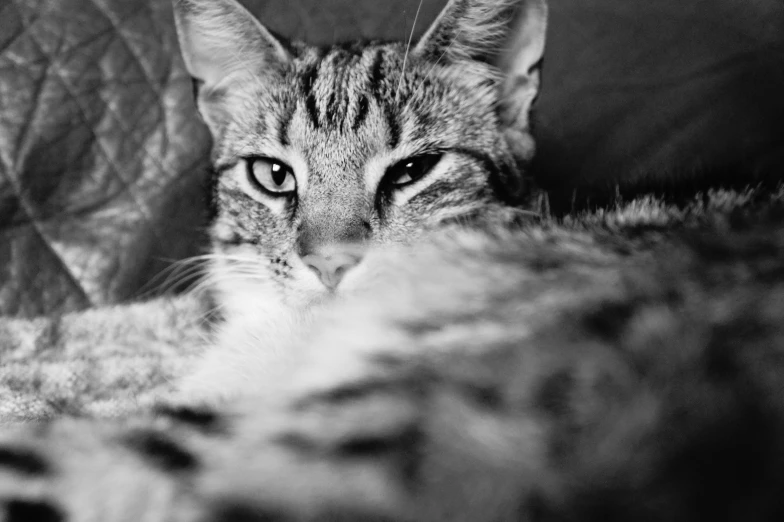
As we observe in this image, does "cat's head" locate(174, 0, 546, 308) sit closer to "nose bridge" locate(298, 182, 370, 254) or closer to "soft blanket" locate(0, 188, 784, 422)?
Answer: "nose bridge" locate(298, 182, 370, 254)

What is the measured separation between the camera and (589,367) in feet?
1.17

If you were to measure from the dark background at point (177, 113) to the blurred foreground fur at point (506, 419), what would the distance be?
0.67 m

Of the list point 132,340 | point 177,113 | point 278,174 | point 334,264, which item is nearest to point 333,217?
point 334,264

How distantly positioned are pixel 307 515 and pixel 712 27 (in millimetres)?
1120

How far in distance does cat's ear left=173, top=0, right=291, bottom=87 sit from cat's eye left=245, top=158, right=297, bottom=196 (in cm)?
18

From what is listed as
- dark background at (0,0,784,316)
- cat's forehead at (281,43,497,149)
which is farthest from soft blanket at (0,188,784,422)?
cat's forehead at (281,43,497,149)

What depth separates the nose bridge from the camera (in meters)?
0.87

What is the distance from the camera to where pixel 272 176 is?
105 cm

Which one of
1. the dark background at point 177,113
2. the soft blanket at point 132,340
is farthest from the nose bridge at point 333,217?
the dark background at point 177,113

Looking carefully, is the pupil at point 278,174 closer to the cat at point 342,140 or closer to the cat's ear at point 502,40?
the cat at point 342,140

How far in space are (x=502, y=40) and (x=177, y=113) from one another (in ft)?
2.01

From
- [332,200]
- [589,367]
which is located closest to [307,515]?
[589,367]

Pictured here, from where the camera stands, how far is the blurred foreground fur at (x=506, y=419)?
0.33 m

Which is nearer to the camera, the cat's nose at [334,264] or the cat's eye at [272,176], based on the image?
the cat's nose at [334,264]
